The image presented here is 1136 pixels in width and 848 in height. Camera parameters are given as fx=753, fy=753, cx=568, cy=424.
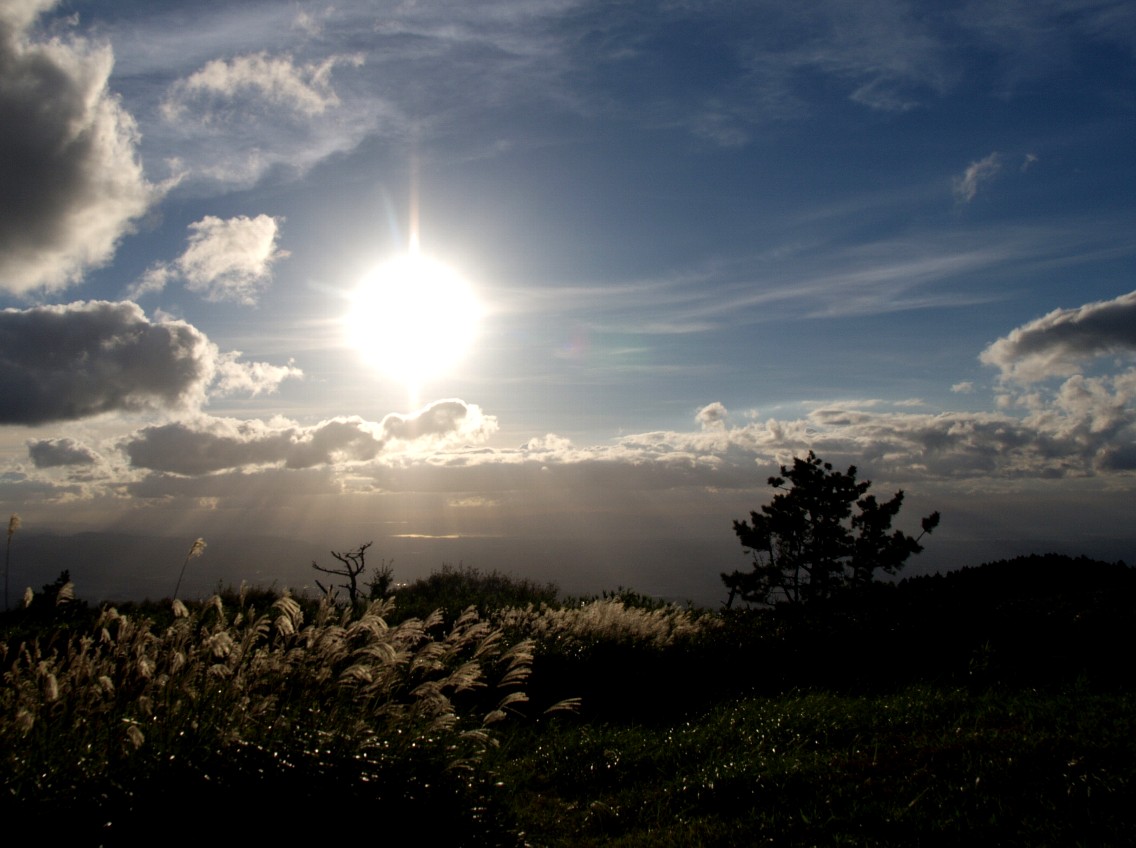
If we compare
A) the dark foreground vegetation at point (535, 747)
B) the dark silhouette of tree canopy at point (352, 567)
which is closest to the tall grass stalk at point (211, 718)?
the dark foreground vegetation at point (535, 747)

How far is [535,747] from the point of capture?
9164 millimetres

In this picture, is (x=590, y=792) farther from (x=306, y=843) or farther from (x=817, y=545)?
(x=817, y=545)

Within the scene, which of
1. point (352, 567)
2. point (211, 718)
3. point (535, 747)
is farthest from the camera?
point (352, 567)

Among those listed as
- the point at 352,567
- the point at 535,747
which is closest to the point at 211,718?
the point at 535,747

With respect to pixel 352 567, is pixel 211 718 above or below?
above

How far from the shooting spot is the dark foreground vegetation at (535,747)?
5.38 m

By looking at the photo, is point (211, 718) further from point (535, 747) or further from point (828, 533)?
point (828, 533)

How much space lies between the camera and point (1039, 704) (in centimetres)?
A: 891

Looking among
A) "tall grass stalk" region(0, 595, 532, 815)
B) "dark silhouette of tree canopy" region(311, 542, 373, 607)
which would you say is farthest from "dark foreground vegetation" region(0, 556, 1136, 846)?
"dark silhouette of tree canopy" region(311, 542, 373, 607)

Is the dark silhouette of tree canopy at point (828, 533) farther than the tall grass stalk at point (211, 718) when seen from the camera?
Yes

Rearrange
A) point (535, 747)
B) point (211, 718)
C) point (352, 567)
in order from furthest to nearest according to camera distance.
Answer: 1. point (352, 567)
2. point (535, 747)
3. point (211, 718)

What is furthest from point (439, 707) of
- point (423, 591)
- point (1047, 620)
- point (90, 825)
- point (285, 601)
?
point (423, 591)

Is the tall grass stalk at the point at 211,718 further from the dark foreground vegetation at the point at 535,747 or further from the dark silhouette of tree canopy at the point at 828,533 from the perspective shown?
the dark silhouette of tree canopy at the point at 828,533

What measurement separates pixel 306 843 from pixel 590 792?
3.35 m
